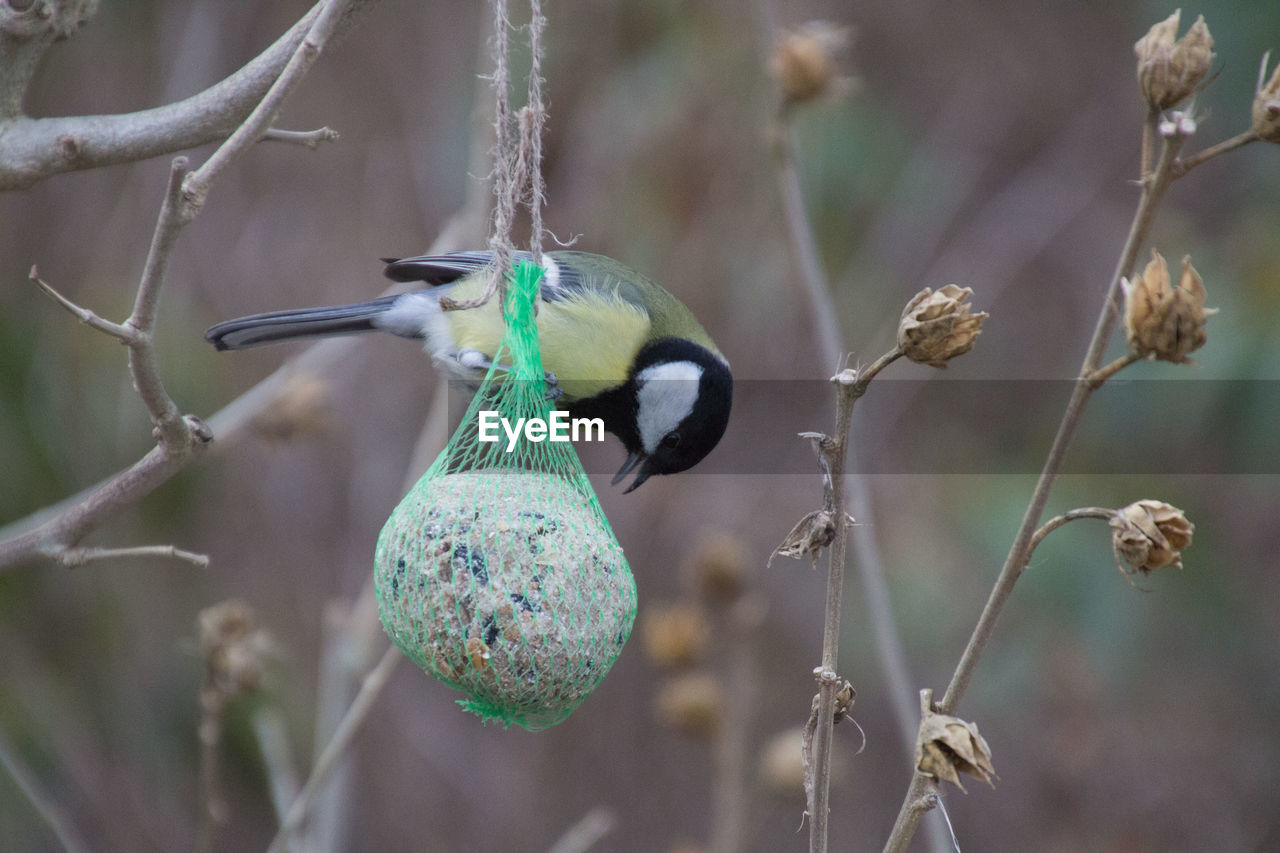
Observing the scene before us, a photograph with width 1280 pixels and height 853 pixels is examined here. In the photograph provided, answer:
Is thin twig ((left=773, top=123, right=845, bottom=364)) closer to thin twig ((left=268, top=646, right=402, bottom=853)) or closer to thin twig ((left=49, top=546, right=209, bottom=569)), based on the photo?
thin twig ((left=268, top=646, right=402, bottom=853))

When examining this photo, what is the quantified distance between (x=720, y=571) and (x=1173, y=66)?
1648mm

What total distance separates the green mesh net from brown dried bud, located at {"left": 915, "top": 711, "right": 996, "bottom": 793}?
2.02ft

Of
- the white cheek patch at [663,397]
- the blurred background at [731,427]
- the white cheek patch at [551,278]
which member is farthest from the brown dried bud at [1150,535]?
the blurred background at [731,427]

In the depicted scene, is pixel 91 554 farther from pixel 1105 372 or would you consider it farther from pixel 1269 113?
pixel 1269 113

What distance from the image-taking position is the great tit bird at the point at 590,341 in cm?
240

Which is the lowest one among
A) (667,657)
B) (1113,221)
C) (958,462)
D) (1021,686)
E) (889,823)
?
(889,823)

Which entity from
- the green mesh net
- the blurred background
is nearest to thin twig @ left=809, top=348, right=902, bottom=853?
the green mesh net

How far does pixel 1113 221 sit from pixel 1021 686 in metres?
2.20

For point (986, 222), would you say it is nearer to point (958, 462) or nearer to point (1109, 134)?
point (1109, 134)

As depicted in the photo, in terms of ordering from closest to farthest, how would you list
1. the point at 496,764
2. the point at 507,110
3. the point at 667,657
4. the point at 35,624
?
the point at 507,110, the point at 667,657, the point at 35,624, the point at 496,764

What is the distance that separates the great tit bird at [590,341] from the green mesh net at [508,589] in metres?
0.58

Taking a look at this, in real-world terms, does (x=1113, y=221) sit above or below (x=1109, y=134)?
below

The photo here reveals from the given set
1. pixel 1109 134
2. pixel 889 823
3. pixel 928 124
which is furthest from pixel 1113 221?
pixel 889 823

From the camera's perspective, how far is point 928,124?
5.00 m
